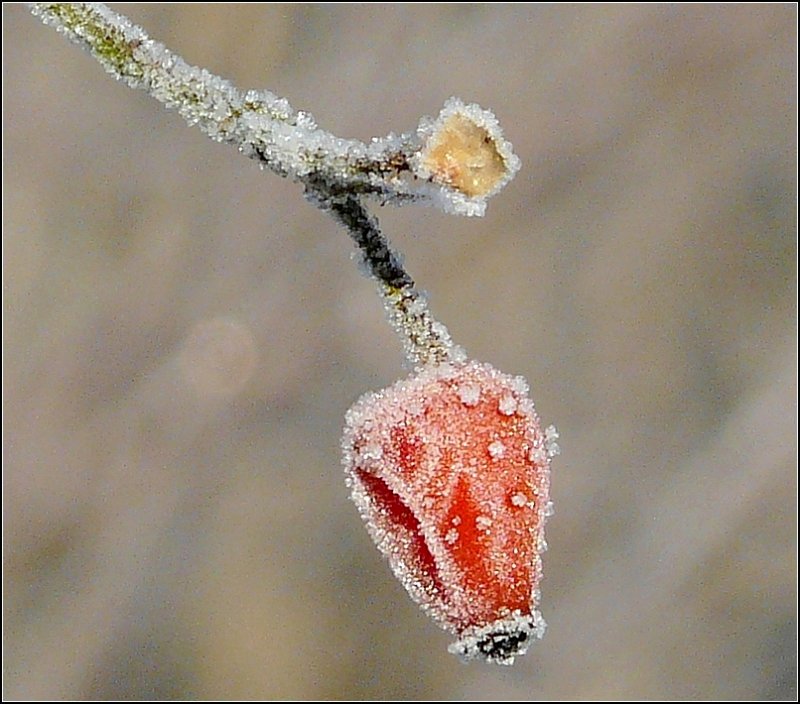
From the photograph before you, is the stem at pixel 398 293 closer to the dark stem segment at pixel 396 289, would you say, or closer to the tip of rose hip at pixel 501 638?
Answer: the dark stem segment at pixel 396 289

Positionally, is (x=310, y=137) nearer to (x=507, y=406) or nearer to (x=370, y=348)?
(x=507, y=406)

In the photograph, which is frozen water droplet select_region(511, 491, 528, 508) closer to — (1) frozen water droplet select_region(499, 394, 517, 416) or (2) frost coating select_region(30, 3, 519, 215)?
(1) frozen water droplet select_region(499, 394, 517, 416)

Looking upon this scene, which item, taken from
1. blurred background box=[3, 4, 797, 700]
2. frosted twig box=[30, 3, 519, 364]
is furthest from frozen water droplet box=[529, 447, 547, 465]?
blurred background box=[3, 4, 797, 700]

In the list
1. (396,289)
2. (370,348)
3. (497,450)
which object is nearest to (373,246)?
(396,289)

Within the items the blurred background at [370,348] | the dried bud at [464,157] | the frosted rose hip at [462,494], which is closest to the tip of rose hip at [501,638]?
the frosted rose hip at [462,494]

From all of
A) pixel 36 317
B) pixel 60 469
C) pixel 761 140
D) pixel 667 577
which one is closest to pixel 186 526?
pixel 60 469

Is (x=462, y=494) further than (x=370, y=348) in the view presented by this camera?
No

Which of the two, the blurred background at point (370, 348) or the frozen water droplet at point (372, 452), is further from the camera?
the blurred background at point (370, 348)
